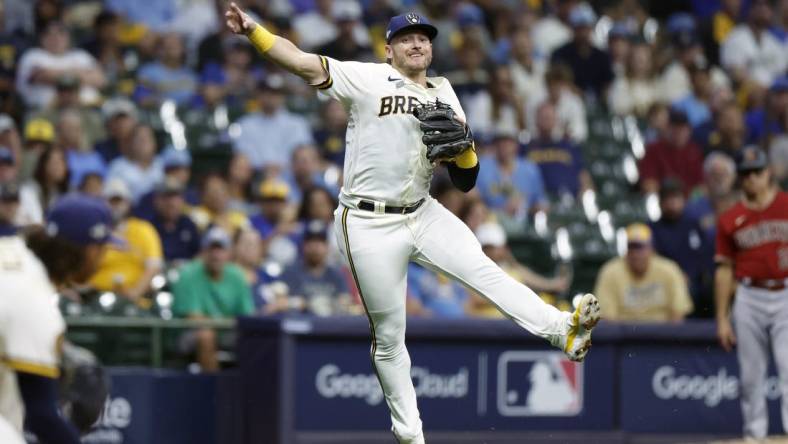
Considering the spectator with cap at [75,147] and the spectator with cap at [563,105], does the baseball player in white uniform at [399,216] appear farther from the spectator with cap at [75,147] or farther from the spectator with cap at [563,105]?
the spectator with cap at [563,105]

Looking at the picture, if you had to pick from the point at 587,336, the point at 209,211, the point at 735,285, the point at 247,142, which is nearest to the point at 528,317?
the point at 587,336

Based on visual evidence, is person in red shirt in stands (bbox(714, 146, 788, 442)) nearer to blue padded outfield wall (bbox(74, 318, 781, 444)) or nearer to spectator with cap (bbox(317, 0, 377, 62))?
blue padded outfield wall (bbox(74, 318, 781, 444))

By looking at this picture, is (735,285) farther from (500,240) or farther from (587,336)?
(587,336)

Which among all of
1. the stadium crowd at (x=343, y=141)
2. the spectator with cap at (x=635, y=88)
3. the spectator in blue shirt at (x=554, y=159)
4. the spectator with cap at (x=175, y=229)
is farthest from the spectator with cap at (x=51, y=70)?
the spectator with cap at (x=635, y=88)

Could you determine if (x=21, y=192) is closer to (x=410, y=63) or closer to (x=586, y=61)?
(x=410, y=63)

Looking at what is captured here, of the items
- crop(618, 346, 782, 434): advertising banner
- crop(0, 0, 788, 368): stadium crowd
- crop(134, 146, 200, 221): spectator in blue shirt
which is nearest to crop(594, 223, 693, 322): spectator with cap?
crop(0, 0, 788, 368): stadium crowd

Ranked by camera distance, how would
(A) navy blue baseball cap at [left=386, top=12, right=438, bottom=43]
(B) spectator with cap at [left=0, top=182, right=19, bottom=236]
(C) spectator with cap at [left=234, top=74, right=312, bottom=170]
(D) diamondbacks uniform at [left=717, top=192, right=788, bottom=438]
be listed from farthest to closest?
(C) spectator with cap at [left=234, top=74, right=312, bottom=170], (B) spectator with cap at [left=0, top=182, right=19, bottom=236], (D) diamondbacks uniform at [left=717, top=192, right=788, bottom=438], (A) navy blue baseball cap at [left=386, top=12, right=438, bottom=43]

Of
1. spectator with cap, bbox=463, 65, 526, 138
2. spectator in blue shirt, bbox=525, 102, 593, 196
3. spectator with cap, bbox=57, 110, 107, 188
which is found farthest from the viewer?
spectator with cap, bbox=463, 65, 526, 138
